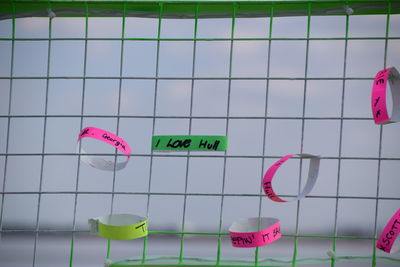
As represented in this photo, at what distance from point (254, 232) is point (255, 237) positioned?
1cm

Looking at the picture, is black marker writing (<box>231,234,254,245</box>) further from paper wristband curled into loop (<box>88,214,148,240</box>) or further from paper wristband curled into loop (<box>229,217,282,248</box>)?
paper wristband curled into loop (<box>88,214,148,240</box>)

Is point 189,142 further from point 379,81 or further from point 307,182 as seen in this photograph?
point 379,81

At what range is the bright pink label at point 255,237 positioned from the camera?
959 millimetres

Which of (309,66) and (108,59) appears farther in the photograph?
(108,59)

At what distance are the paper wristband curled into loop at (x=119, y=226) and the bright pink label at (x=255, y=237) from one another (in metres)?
0.16

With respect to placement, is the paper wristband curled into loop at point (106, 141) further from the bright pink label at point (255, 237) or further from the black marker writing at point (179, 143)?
the bright pink label at point (255, 237)

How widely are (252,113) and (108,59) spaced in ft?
1.10

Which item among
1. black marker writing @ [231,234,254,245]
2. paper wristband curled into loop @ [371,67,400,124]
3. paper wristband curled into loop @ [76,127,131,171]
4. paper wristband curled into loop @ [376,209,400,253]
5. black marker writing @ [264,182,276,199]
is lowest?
black marker writing @ [231,234,254,245]

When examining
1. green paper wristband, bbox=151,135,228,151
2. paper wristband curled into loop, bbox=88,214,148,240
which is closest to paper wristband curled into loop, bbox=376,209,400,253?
green paper wristband, bbox=151,135,228,151

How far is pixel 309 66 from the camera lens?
1.07 meters

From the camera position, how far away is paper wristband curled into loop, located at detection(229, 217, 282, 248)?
0.96m

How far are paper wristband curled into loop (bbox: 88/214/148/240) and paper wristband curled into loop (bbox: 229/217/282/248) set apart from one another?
161 millimetres

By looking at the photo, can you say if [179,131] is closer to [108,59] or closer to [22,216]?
[108,59]

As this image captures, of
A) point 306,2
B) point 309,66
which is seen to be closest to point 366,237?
point 309,66
